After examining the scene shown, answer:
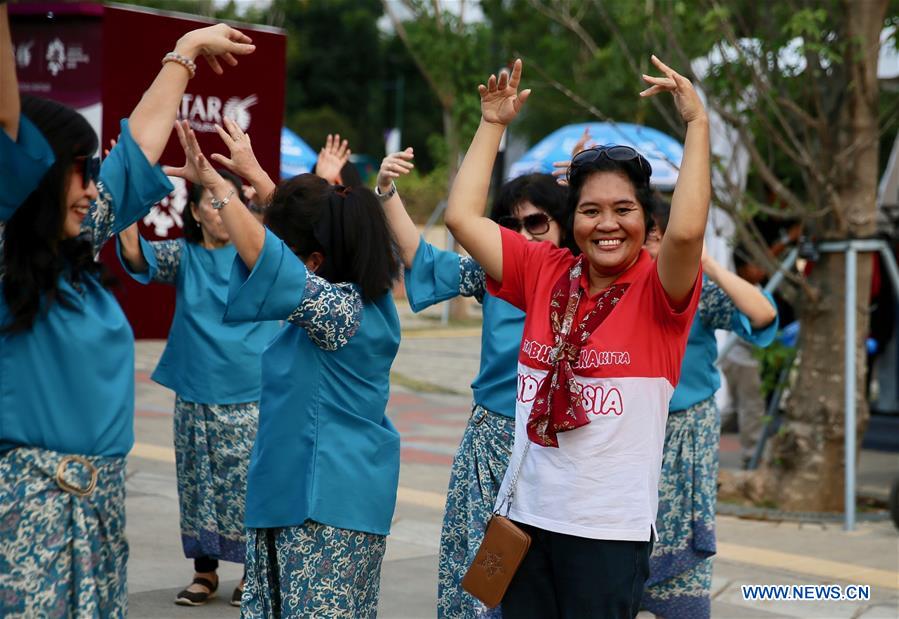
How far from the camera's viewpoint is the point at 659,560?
15.8 feet

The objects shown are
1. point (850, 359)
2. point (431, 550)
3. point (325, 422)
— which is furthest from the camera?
point (850, 359)

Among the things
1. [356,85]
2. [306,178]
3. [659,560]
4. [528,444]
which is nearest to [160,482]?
[659,560]

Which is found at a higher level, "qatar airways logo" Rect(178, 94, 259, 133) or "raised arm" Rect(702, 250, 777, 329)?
"qatar airways logo" Rect(178, 94, 259, 133)

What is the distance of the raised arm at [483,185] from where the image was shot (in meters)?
3.25

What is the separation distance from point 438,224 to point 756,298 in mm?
27729

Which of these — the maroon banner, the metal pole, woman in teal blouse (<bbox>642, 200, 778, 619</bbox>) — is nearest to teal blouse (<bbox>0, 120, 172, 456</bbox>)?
woman in teal blouse (<bbox>642, 200, 778, 619</bbox>)

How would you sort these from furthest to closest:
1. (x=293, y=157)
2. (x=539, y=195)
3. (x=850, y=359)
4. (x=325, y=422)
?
(x=293, y=157) < (x=850, y=359) < (x=539, y=195) < (x=325, y=422)

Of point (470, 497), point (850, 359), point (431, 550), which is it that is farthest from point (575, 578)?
point (850, 359)

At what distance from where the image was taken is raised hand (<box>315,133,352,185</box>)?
442 centimetres

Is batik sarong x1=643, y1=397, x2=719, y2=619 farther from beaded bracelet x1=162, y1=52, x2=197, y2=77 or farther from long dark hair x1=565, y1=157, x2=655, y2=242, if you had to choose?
beaded bracelet x1=162, y1=52, x2=197, y2=77

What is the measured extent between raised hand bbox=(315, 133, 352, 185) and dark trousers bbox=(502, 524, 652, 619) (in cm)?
175

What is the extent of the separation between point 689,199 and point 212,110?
15.9 feet

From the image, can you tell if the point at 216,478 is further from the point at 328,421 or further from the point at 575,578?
the point at 575,578

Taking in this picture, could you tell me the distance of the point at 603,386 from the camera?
9.81 ft
